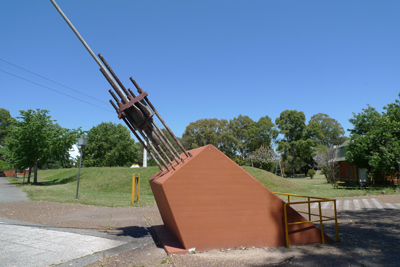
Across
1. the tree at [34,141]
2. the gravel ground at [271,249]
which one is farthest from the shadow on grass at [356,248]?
the tree at [34,141]

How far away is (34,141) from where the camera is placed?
2741cm

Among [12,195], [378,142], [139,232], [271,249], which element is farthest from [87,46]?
[378,142]

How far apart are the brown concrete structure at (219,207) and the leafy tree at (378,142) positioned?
19909mm

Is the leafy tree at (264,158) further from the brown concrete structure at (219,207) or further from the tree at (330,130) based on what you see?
the brown concrete structure at (219,207)

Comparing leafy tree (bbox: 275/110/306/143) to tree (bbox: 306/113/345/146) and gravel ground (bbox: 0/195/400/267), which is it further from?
gravel ground (bbox: 0/195/400/267)

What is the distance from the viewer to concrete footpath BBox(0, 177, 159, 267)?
541cm

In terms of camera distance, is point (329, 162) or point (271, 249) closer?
point (271, 249)

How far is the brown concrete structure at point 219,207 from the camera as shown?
585cm

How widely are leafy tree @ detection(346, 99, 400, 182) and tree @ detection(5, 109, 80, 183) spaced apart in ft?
93.0

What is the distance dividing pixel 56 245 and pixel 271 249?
490 cm

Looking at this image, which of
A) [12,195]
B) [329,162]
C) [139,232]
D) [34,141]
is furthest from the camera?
[329,162]

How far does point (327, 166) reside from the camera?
3316 centimetres

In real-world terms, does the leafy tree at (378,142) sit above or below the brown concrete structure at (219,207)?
above

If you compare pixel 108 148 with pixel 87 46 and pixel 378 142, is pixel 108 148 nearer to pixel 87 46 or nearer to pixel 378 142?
pixel 378 142
